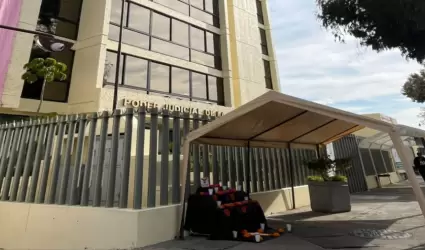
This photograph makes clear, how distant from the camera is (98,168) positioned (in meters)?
5.01

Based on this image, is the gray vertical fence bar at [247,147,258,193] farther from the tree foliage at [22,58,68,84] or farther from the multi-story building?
the tree foliage at [22,58,68,84]

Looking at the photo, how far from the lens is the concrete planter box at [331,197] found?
7.01m

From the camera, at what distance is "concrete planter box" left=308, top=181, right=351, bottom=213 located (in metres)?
7.01

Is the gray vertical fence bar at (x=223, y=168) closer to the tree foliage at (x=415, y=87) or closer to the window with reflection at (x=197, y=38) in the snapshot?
the window with reflection at (x=197, y=38)

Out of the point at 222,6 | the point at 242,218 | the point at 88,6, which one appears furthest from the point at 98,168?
the point at 222,6

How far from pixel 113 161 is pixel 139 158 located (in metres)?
0.50

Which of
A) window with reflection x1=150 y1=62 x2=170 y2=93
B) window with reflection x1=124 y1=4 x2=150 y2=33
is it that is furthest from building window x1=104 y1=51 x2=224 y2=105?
window with reflection x1=124 y1=4 x2=150 y2=33

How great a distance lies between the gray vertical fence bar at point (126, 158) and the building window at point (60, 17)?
470 inches

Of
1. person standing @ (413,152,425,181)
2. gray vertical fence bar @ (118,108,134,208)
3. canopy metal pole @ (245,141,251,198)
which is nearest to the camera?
gray vertical fence bar @ (118,108,134,208)

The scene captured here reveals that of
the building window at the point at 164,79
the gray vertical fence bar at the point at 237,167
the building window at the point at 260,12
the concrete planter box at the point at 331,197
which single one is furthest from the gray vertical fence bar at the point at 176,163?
the building window at the point at 260,12

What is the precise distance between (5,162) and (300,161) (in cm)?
758

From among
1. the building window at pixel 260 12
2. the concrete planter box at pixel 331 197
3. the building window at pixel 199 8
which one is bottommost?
the concrete planter box at pixel 331 197

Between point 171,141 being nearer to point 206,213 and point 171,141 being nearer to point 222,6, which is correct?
point 206,213

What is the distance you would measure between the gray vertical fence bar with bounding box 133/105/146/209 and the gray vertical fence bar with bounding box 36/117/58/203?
7.71ft
